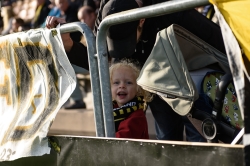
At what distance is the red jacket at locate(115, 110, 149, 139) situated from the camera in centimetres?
402

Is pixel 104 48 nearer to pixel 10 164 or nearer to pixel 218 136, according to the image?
pixel 218 136

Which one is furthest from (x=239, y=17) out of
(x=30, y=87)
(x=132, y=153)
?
(x=30, y=87)

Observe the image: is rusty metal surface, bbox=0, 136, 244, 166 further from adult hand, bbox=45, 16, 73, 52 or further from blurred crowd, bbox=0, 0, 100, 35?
blurred crowd, bbox=0, 0, 100, 35

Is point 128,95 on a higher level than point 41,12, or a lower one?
lower

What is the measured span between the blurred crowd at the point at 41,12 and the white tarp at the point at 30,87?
3.26 meters

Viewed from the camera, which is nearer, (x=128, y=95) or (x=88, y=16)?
(x=128, y=95)

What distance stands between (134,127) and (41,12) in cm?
714

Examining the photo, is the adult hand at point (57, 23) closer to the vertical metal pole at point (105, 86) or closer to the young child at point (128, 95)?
the young child at point (128, 95)

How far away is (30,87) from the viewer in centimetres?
402

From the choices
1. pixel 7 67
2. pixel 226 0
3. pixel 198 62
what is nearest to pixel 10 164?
pixel 7 67

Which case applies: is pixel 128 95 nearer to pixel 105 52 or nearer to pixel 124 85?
pixel 124 85

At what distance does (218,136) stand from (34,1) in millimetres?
9007

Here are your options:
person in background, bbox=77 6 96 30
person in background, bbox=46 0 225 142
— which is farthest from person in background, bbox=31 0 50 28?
person in background, bbox=46 0 225 142

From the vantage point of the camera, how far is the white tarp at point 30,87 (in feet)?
12.3
